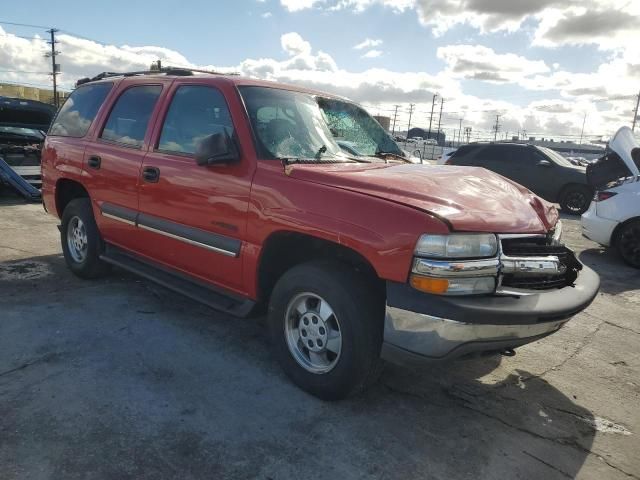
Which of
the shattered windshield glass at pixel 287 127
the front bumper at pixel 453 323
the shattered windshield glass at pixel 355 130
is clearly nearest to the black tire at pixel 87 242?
the shattered windshield glass at pixel 287 127

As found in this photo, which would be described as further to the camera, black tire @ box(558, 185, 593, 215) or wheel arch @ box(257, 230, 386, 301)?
black tire @ box(558, 185, 593, 215)

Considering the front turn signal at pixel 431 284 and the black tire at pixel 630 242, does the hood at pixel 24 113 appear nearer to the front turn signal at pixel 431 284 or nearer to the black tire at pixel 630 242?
the front turn signal at pixel 431 284

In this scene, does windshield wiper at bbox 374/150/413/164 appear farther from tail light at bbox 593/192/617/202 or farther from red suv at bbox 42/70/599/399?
tail light at bbox 593/192/617/202

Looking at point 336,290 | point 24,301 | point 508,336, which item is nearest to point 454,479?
point 508,336

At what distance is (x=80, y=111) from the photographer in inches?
197

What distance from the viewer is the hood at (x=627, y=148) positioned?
7.04m

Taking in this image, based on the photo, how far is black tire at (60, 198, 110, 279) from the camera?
15.7 ft

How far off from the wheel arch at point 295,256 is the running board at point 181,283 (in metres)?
0.20

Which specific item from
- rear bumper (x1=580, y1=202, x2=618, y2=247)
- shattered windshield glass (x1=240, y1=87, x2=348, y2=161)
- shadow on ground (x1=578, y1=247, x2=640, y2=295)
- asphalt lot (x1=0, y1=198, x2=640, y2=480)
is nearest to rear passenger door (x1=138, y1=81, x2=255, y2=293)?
shattered windshield glass (x1=240, y1=87, x2=348, y2=161)

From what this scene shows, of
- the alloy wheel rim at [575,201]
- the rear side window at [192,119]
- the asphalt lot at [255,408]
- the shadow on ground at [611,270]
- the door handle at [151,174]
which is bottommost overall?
the asphalt lot at [255,408]

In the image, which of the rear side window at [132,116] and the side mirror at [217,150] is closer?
the side mirror at [217,150]

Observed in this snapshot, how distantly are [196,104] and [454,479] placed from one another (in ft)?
A: 9.75

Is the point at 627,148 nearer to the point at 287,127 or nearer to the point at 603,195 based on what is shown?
the point at 603,195

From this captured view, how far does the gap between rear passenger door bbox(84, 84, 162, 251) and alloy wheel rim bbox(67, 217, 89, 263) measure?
0.39 m
